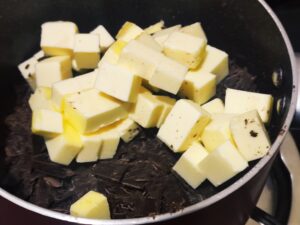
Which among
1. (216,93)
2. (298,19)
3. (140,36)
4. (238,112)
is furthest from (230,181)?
(298,19)

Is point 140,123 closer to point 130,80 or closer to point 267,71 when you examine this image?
point 130,80

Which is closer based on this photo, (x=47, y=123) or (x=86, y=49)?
(x=47, y=123)

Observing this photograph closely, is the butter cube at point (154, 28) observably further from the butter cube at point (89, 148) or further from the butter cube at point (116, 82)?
the butter cube at point (89, 148)

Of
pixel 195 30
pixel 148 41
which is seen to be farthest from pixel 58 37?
pixel 195 30

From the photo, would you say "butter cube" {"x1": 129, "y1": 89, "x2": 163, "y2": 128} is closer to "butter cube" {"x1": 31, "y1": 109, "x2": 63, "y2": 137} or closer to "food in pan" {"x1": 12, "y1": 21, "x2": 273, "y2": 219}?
"food in pan" {"x1": 12, "y1": 21, "x2": 273, "y2": 219}

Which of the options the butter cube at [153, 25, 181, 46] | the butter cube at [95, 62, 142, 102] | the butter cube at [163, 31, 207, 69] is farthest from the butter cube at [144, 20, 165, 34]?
the butter cube at [95, 62, 142, 102]

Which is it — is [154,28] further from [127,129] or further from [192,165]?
Result: [192,165]
